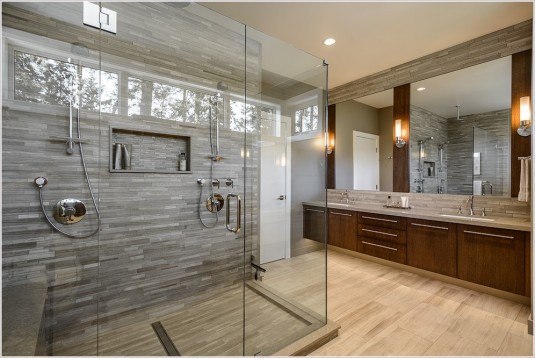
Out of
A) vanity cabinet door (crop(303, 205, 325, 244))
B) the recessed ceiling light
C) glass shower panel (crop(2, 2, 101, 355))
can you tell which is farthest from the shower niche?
the recessed ceiling light

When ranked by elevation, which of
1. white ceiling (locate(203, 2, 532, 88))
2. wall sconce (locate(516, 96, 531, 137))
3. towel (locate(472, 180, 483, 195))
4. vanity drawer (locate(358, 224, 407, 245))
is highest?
white ceiling (locate(203, 2, 532, 88))

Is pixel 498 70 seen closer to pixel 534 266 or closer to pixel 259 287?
pixel 534 266

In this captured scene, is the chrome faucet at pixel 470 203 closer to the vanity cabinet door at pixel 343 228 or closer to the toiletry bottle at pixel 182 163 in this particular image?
the vanity cabinet door at pixel 343 228

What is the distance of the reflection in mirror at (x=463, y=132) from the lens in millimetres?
2859

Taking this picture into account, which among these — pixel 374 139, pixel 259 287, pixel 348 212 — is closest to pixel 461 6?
pixel 374 139

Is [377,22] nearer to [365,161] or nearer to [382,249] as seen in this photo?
[365,161]

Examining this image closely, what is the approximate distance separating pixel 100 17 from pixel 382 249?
4034 millimetres

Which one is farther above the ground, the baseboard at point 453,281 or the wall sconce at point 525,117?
the wall sconce at point 525,117

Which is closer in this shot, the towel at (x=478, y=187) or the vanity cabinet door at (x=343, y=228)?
the towel at (x=478, y=187)

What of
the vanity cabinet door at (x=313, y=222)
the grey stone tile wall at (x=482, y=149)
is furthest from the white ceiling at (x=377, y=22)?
the vanity cabinet door at (x=313, y=222)

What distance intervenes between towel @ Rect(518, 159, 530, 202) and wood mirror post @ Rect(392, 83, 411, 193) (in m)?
1.20

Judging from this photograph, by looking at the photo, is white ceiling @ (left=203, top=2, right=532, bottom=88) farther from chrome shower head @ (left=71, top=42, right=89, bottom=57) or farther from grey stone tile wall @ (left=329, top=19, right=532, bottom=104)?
chrome shower head @ (left=71, top=42, right=89, bottom=57)

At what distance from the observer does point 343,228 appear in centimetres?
391

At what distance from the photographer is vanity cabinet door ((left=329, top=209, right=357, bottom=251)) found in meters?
3.76
